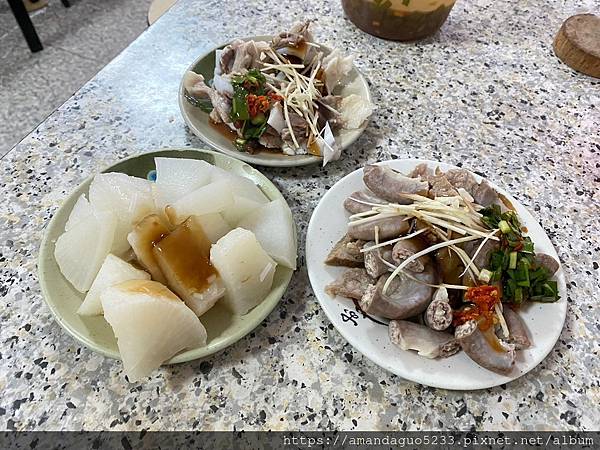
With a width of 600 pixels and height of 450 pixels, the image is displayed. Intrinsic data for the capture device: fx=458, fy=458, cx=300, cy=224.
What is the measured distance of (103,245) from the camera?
0.98m

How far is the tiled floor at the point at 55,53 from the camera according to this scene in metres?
A: 2.90

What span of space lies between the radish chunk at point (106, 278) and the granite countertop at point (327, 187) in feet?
0.42

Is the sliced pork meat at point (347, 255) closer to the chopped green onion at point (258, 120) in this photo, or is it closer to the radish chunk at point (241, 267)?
the radish chunk at point (241, 267)

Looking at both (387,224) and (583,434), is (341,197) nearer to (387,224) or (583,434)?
(387,224)

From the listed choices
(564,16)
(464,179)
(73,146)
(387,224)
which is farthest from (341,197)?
(564,16)

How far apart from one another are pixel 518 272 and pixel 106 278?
89 cm

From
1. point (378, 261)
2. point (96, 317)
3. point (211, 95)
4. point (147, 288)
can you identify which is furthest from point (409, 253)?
point (211, 95)

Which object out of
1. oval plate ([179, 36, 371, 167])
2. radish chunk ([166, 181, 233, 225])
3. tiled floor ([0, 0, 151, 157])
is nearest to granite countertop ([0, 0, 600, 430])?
oval plate ([179, 36, 371, 167])

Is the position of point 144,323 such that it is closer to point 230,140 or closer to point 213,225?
point 213,225

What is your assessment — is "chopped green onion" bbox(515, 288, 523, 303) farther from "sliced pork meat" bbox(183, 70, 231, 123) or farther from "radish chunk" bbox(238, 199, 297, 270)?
"sliced pork meat" bbox(183, 70, 231, 123)

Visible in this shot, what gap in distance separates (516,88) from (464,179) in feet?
2.76

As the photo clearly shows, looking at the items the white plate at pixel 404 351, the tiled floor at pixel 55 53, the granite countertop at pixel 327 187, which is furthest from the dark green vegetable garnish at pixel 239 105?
the tiled floor at pixel 55 53

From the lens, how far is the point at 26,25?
3.20 m

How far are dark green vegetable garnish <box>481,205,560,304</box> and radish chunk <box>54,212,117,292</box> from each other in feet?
2.77
